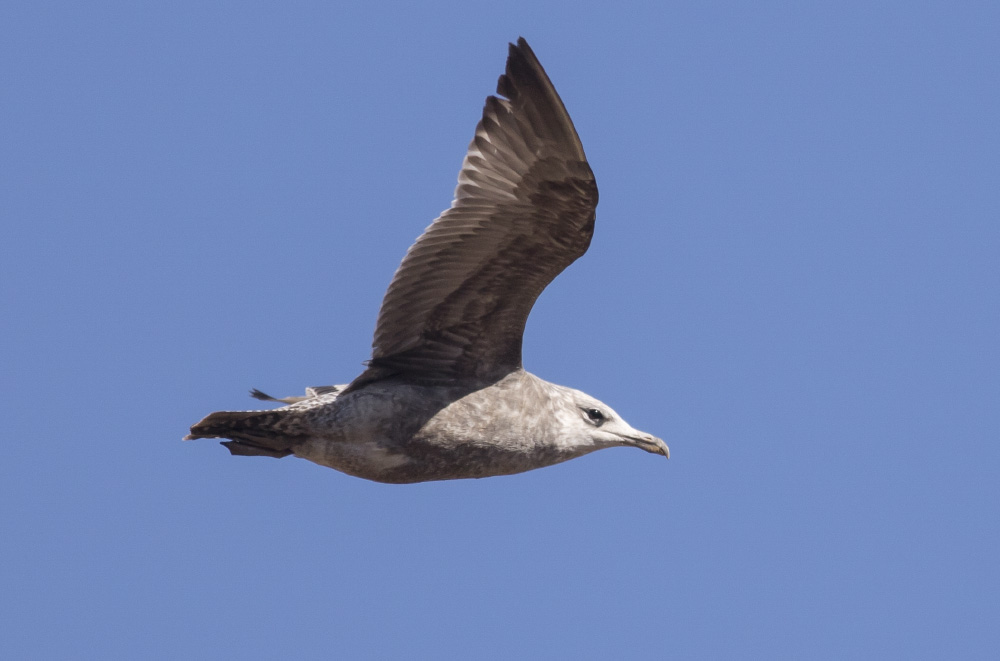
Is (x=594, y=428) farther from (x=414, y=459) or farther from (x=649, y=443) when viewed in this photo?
(x=414, y=459)

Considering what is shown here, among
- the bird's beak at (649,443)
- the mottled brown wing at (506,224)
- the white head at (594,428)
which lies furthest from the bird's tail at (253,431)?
the bird's beak at (649,443)

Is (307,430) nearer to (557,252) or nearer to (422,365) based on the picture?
(422,365)

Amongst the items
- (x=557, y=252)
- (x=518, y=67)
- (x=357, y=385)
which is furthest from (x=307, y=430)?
(x=518, y=67)

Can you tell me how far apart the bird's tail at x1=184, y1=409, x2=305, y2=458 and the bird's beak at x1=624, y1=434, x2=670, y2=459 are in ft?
8.28

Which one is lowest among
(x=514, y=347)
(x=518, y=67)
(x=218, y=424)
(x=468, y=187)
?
(x=218, y=424)

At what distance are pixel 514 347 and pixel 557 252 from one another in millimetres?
866

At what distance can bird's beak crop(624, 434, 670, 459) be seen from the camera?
479 inches

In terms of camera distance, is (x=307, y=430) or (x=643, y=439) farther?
(x=643, y=439)

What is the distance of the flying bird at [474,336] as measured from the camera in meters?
11.2

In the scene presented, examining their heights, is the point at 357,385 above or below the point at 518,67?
below

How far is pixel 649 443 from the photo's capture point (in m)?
12.2

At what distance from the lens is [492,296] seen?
1154cm

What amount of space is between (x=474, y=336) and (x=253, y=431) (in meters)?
1.73

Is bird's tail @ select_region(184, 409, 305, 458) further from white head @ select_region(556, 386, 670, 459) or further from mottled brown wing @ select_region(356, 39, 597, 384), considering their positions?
white head @ select_region(556, 386, 670, 459)
